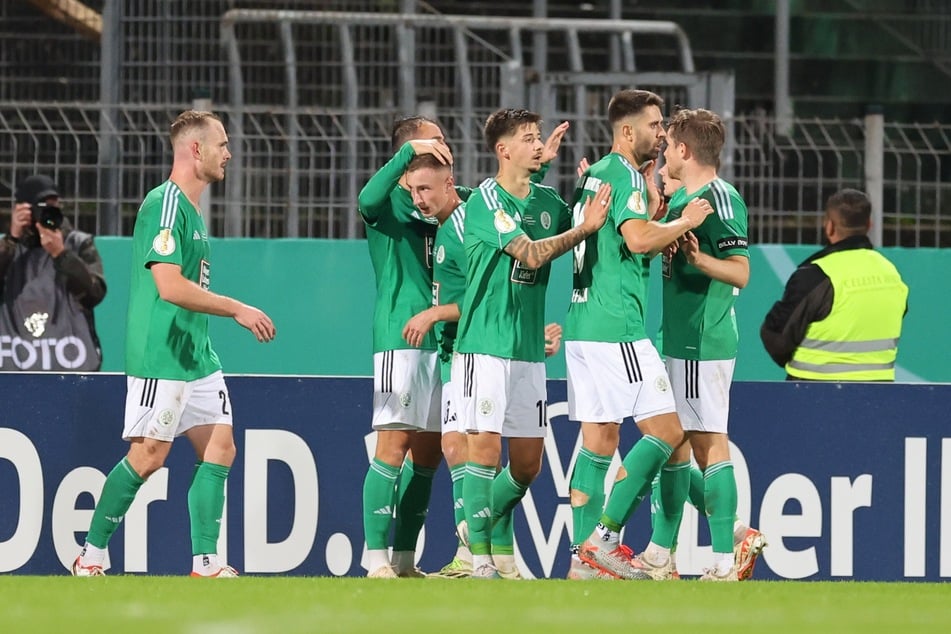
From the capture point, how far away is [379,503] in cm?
767

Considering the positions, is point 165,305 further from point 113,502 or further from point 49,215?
point 49,215

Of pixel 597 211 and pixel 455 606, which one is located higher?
pixel 597 211

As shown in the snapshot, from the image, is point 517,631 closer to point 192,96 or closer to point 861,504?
point 861,504

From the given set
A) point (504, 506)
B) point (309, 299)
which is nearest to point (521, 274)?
point (504, 506)

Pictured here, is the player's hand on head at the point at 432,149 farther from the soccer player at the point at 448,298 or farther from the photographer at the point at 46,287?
the photographer at the point at 46,287

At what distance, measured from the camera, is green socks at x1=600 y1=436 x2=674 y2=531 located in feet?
23.9

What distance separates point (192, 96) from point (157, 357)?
5.48 m

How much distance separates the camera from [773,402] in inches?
340

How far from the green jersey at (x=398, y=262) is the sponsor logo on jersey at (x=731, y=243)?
3.90ft

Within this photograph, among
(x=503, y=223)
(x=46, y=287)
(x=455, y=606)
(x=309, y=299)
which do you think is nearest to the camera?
(x=455, y=606)

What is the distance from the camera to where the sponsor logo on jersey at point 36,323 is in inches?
420

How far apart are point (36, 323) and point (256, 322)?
3.78 metres

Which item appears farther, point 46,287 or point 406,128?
point 46,287

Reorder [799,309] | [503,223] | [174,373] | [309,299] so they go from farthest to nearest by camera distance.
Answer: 1. [309,299]
2. [799,309]
3. [174,373]
4. [503,223]
